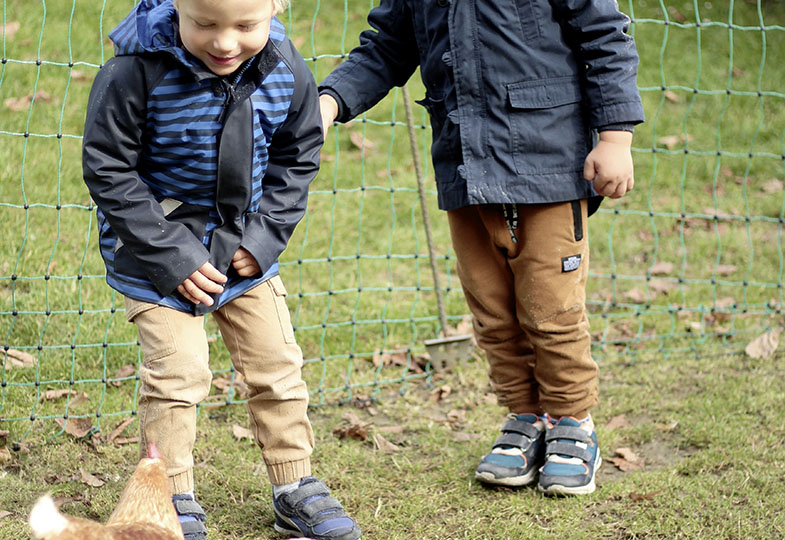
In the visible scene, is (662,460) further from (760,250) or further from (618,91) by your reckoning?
(760,250)

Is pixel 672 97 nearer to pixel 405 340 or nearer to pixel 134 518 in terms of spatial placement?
pixel 405 340

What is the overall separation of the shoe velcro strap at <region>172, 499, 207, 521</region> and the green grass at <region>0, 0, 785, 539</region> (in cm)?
27

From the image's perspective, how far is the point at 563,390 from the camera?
289cm

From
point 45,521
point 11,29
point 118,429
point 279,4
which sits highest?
point 11,29

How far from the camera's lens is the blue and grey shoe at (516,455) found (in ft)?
9.61

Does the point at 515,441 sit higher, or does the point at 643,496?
the point at 515,441

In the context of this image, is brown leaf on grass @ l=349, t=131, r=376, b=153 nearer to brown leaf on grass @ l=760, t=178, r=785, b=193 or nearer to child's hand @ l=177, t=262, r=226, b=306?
brown leaf on grass @ l=760, t=178, r=785, b=193

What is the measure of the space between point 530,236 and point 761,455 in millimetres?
1164

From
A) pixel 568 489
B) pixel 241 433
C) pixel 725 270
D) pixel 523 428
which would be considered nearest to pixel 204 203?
pixel 241 433

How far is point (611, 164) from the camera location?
8.36 feet

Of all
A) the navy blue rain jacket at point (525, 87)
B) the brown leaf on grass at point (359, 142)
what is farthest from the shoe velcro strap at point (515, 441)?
the brown leaf on grass at point (359, 142)

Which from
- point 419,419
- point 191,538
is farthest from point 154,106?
point 419,419

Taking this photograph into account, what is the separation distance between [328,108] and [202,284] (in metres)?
0.74

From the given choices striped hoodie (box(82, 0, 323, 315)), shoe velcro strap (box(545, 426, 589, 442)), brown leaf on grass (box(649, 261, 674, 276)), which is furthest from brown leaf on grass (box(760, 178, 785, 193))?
striped hoodie (box(82, 0, 323, 315))
